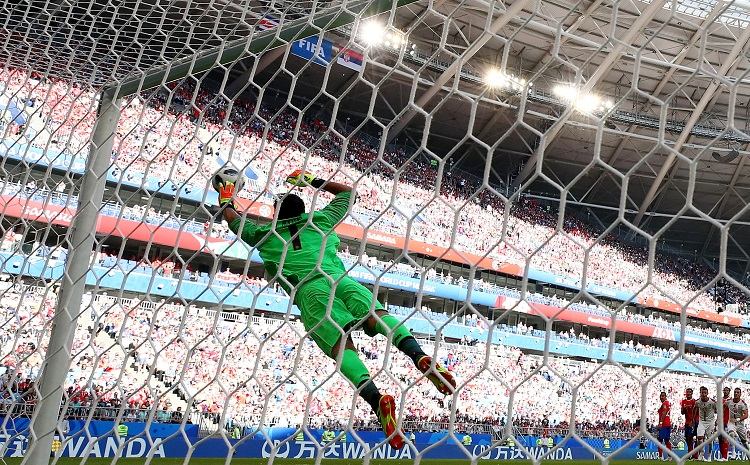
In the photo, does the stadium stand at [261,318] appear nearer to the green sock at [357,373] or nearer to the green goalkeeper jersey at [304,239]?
the green goalkeeper jersey at [304,239]

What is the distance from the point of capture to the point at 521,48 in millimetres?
16469

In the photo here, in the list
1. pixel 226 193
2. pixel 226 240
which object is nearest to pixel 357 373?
pixel 226 193

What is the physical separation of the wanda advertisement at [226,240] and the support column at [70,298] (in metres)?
0.10

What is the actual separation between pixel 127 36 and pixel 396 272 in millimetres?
13021

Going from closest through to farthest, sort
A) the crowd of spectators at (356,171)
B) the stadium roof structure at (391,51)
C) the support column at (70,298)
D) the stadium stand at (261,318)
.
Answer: the stadium roof structure at (391,51) → the crowd of spectators at (356,171) → the support column at (70,298) → the stadium stand at (261,318)

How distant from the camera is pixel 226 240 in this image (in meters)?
3.91

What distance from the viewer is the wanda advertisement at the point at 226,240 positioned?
2066 millimetres

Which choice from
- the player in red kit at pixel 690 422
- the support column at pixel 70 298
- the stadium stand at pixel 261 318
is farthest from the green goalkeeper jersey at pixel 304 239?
the player in red kit at pixel 690 422

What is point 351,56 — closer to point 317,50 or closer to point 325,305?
point 317,50

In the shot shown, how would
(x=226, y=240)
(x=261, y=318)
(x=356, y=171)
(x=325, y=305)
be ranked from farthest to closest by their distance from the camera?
(x=261, y=318) < (x=356, y=171) < (x=226, y=240) < (x=325, y=305)

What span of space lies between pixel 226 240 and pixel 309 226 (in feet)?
6.77

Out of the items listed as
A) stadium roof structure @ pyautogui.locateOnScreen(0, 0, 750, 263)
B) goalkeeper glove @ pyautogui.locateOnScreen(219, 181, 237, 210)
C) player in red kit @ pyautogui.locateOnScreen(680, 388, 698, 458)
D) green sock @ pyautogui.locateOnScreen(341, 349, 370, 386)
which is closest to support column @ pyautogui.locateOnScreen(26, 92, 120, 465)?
stadium roof structure @ pyautogui.locateOnScreen(0, 0, 750, 263)

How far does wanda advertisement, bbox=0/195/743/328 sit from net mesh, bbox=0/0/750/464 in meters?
0.05

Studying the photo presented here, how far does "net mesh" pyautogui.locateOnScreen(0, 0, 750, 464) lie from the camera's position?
5.28 feet
